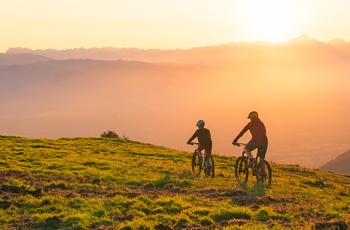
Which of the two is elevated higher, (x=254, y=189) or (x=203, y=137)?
(x=203, y=137)

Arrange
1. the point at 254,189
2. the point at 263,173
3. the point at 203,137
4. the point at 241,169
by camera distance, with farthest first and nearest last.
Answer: the point at 203,137, the point at 241,169, the point at 263,173, the point at 254,189

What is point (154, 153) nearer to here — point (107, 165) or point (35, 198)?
point (107, 165)

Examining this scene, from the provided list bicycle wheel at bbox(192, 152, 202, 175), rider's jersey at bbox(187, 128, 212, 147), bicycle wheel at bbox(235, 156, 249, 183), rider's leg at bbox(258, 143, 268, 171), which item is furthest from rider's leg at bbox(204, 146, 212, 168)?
rider's leg at bbox(258, 143, 268, 171)

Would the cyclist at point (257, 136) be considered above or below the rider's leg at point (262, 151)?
above

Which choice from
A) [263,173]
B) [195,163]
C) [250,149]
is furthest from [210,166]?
[263,173]

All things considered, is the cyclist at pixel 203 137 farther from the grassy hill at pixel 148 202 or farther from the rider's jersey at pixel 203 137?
the grassy hill at pixel 148 202

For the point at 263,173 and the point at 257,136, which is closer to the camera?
the point at 257,136

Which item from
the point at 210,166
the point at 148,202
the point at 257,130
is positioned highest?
the point at 257,130

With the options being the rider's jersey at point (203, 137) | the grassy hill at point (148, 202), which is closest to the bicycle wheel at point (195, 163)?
the grassy hill at point (148, 202)

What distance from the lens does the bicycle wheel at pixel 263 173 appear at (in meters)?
21.0

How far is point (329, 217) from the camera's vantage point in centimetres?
1416

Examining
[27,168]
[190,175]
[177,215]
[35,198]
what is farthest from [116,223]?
[27,168]

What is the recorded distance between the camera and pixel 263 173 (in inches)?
830

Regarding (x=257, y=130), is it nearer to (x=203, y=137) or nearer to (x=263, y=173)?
(x=263, y=173)
